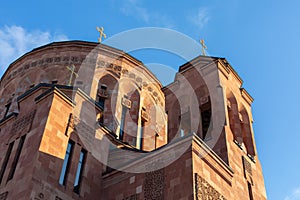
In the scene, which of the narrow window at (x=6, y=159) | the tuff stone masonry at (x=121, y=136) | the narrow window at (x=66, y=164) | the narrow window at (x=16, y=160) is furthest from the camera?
the narrow window at (x=6, y=159)

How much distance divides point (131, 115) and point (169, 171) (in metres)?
9.31

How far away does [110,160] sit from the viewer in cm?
1536

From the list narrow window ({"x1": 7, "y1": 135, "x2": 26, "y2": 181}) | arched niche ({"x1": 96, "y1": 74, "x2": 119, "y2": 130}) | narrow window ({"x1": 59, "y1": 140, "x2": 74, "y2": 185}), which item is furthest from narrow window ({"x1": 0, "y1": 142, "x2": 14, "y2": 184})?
arched niche ({"x1": 96, "y1": 74, "x2": 119, "y2": 130})

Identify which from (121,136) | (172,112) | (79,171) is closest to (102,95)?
(121,136)

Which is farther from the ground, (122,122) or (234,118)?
(122,122)

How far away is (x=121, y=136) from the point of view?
65.3 feet

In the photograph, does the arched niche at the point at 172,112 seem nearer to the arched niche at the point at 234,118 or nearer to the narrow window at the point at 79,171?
the arched niche at the point at 234,118

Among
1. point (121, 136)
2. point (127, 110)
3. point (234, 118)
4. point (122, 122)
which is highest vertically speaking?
point (127, 110)

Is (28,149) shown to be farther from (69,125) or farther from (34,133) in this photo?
(69,125)

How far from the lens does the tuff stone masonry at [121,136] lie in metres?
12.1

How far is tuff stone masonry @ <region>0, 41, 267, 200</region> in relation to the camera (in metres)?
12.1

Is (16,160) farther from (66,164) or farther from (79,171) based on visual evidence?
(79,171)

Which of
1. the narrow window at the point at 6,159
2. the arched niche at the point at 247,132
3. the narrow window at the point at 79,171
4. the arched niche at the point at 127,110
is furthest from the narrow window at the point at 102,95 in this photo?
the narrow window at the point at 6,159

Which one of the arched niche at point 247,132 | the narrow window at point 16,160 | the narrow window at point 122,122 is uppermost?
the narrow window at point 122,122
